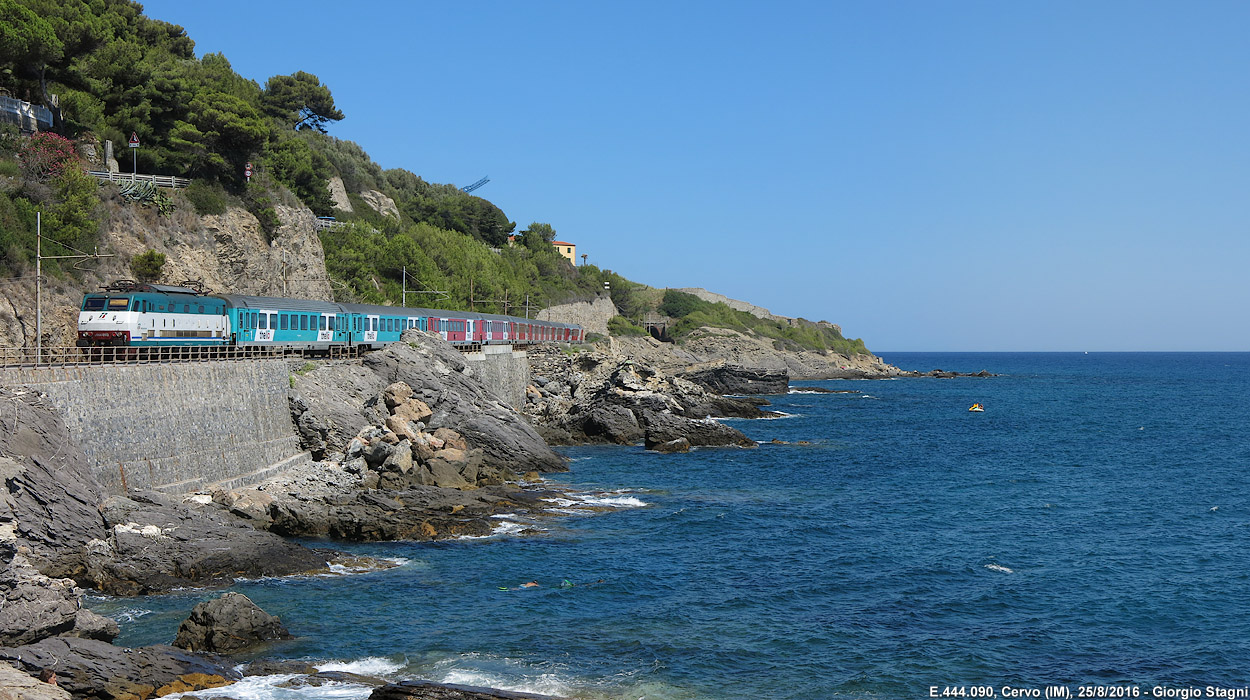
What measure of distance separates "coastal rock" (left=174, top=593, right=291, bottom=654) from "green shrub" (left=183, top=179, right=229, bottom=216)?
3697 centimetres

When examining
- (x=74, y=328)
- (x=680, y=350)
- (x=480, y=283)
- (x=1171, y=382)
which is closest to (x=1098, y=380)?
(x=1171, y=382)

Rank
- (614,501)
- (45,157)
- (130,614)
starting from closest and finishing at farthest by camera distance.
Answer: (130,614) → (614,501) → (45,157)

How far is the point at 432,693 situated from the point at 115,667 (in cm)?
602

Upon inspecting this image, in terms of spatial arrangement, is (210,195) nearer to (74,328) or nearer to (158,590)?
(74,328)

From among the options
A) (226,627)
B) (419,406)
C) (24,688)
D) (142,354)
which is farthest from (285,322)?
(24,688)

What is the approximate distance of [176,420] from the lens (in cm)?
2947

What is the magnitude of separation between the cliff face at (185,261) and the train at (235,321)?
2829 mm

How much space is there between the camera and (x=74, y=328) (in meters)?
37.9

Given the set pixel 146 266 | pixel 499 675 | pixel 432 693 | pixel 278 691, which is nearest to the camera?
pixel 432 693

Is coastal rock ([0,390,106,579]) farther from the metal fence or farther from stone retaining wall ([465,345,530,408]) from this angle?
stone retaining wall ([465,345,530,408])

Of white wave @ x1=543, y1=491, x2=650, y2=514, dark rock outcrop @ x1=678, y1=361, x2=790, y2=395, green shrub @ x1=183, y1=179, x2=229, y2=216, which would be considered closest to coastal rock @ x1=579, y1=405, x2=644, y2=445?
white wave @ x1=543, y1=491, x2=650, y2=514

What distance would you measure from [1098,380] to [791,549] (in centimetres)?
13970

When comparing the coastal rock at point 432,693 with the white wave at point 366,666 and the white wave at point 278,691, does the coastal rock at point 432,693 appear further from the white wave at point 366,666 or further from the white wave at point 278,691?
the white wave at point 366,666

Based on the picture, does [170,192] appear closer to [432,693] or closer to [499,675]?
[499,675]
